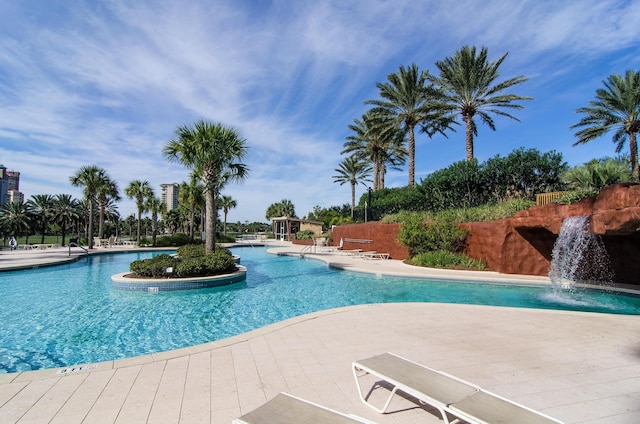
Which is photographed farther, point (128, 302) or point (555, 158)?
point (555, 158)

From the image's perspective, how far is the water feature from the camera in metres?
9.81

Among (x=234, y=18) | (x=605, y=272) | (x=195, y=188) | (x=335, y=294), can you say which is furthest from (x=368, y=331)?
(x=195, y=188)

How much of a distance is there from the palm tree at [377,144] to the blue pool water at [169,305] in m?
17.6

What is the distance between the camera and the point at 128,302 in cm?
895

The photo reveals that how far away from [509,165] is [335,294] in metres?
13.4

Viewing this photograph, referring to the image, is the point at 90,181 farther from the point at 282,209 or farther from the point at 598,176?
the point at 282,209

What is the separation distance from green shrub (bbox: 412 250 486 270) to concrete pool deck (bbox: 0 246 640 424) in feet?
24.9

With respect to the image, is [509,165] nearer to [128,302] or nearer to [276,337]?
[276,337]

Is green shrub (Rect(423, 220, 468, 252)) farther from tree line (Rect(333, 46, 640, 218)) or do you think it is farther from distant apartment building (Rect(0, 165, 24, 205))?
distant apartment building (Rect(0, 165, 24, 205))

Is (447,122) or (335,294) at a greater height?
(447,122)

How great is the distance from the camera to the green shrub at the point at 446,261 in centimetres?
1356

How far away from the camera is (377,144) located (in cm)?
3045

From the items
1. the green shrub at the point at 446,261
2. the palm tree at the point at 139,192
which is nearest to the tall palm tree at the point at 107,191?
the palm tree at the point at 139,192

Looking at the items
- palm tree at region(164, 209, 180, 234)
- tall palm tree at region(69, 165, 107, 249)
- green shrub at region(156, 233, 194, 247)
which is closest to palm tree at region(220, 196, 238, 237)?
palm tree at region(164, 209, 180, 234)
